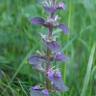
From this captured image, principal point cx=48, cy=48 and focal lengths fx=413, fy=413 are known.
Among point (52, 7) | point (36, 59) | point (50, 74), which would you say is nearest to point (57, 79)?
point (50, 74)

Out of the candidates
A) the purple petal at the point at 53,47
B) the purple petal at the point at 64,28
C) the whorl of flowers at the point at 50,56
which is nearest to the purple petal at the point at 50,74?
the whorl of flowers at the point at 50,56

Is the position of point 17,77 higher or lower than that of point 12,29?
lower

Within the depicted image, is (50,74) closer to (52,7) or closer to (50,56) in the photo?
(50,56)

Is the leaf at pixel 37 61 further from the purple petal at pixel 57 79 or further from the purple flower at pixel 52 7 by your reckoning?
the purple flower at pixel 52 7

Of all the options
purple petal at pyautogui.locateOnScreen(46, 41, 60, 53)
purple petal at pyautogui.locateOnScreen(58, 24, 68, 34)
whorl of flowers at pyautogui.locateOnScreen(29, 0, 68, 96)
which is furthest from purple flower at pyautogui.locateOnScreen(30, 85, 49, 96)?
purple petal at pyautogui.locateOnScreen(58, 24, 68, 34)

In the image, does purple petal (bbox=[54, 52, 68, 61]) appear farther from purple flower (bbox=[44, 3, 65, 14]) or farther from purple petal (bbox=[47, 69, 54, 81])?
purple flower (bbox=[44, 3, 65, 14])

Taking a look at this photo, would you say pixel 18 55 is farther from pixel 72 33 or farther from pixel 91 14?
pixel 91 14

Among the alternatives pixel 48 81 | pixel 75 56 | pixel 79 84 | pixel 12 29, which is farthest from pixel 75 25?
pixel 48 81
